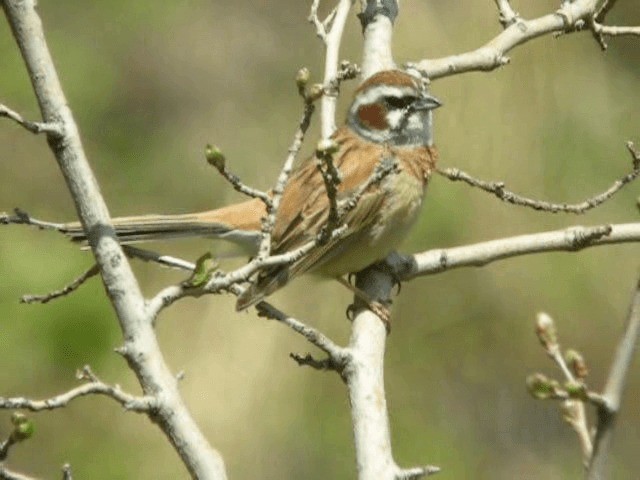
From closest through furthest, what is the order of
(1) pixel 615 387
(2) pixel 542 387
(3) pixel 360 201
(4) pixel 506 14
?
(1) pixel 615 387 → (2) pixel 542 387 → (4) pixel 506 14 → (3) pixel 360 201

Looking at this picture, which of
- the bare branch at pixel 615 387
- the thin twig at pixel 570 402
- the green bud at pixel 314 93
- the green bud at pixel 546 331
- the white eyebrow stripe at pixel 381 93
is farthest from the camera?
the white eyebrow stripe at pixel 381 93

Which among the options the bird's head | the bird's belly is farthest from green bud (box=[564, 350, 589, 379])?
the bird's head

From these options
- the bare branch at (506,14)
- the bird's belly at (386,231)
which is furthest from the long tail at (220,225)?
the bare branch at (506,14)

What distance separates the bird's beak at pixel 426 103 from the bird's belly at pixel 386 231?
22 centimetres

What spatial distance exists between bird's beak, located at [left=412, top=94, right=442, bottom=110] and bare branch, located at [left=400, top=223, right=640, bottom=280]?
686 millimetres

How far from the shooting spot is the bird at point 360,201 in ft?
14.5

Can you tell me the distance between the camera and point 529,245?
3.90 meters

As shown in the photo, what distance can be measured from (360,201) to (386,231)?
0.41 feet

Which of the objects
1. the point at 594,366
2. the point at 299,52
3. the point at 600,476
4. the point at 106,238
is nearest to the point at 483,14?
the point at 299,52

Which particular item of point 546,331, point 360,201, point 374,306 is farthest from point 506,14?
point 546,331

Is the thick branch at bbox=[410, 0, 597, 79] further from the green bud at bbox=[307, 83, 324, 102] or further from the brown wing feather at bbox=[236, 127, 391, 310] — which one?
the green bud at bbox=[307, 83, 324, 102]

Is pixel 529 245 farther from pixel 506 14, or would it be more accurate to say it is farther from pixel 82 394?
pixel 82 394

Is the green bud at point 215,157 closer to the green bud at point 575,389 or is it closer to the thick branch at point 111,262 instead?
the thick branch at point 111,262

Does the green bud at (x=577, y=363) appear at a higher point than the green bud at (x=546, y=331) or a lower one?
lower
